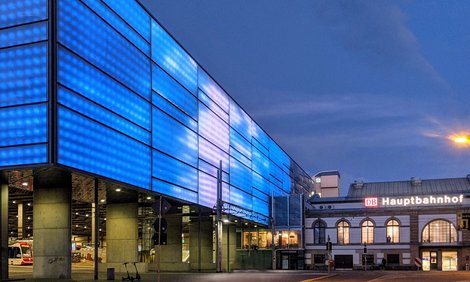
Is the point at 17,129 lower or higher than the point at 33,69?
lower

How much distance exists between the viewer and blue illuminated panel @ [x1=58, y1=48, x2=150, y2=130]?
118 feet

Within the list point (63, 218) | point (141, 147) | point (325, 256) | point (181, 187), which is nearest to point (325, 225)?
point (325, 256)

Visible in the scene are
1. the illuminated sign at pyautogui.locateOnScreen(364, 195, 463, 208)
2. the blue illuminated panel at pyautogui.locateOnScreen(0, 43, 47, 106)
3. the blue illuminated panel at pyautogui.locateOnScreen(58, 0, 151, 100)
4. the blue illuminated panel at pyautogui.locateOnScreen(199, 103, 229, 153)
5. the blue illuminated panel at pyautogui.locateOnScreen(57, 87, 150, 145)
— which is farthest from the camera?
the illuminated sign at pyautogui.locateOnScreen(364, 195, 463, 208)

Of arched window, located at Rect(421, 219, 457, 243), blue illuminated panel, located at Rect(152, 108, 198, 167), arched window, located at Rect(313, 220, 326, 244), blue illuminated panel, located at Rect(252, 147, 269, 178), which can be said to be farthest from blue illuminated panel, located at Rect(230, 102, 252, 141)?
arched window, located at Rect(421, 219, 457, 243)

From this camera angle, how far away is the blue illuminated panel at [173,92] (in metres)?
49.2

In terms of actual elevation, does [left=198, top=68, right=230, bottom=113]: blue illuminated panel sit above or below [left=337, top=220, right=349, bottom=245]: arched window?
above

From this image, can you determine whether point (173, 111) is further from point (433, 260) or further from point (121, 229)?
point (433, 260)

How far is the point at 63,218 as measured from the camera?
127ft

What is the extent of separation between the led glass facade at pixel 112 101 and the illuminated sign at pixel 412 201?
29.1 metres

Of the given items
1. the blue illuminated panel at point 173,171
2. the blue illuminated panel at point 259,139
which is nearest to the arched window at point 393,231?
the blue illuminated panel at point 259,139

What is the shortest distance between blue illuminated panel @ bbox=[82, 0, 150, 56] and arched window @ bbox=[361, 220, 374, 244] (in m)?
51.9

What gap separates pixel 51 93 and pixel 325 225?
208 feet

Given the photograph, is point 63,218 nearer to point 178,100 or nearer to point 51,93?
point 51,93

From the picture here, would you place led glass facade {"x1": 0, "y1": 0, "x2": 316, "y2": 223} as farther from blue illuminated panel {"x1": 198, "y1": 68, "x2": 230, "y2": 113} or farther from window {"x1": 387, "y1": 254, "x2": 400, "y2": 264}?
window {"x1": 387, "y1": 254, "x2": 400, "y2": 264}
